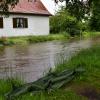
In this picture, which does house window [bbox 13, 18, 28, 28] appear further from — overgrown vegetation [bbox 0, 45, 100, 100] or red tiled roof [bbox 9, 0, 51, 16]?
overgrown vegetation [bbox 0, 45, 100, 100]

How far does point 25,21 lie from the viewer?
4684cm

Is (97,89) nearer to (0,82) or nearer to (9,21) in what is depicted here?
(0,82)

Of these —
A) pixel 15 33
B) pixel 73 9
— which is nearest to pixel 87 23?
pixel 15 33

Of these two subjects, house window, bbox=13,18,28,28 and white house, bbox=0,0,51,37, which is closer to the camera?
white house, bbox=0,0,51,37

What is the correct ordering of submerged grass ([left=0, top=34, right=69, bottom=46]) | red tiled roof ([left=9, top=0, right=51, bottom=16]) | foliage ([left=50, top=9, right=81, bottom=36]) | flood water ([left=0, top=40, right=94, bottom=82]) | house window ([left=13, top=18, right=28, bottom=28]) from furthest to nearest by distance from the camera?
foliage ([left=50, top=9, right=81, bottom=36]) → red tiled roof ([left=9, top=0, right=51, bottom=16]) → house window ([left=13, top=18, right=28, bottom=28]) → submerged grass ([left=0, top=34, right=69, bottom=46]) → flood water ([left=0, top=40, right=94, bottom=82])

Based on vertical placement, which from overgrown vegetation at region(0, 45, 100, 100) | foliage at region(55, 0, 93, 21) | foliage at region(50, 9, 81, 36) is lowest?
overgrown vegetation at region(0, 45, 100, 100)

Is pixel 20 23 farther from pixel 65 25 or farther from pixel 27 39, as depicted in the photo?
pixel 65 25

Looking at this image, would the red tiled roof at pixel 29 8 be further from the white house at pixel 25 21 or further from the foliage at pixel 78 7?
the foliage at pixel 78 7

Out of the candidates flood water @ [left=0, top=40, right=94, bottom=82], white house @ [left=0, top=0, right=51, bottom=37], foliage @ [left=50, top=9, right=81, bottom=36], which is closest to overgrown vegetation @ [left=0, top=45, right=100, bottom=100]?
flood water @ [left=0, top=40, right=94, bottom=82]

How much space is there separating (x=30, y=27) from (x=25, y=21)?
1173mm

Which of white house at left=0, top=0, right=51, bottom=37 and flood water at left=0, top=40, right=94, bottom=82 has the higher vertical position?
white house at left=0, top=0, right=51, bottom=37

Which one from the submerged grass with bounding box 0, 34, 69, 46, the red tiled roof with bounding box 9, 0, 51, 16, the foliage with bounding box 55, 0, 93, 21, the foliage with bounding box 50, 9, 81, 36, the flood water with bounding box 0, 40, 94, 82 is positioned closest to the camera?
the foliage with bounding box 55, 0, 93, 21

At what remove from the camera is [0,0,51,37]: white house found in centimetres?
4359

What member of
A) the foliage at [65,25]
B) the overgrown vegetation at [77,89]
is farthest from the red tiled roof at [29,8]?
the overgrown vegetation at [77,89]
